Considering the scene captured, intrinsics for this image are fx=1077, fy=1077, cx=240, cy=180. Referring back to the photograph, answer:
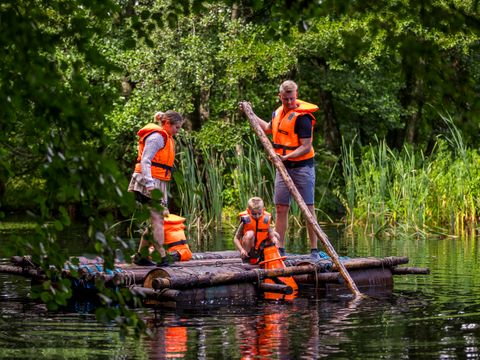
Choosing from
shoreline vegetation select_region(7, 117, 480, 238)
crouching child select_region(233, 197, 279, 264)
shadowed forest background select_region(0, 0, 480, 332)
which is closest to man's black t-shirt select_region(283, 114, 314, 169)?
crouching child select_region(233, 197, 279, 264)

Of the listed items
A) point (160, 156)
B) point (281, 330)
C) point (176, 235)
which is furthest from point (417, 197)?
point (281, 330)

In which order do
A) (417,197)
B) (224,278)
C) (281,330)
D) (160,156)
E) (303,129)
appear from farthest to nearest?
(417,197) < (303,129) < (160,156) < (224,278) < (281,330)

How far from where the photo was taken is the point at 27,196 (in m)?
4.91

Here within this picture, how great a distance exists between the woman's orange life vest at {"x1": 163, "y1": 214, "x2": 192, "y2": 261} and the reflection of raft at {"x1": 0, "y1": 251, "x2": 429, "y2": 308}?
15 cm

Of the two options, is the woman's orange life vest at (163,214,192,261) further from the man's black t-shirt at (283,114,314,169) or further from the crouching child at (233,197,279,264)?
the man's black t-shirt at (283,114,314,169)

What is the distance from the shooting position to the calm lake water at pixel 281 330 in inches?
265

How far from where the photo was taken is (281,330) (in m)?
7.79

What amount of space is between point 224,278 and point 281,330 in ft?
5.92

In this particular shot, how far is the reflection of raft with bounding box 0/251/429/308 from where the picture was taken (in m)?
9.27

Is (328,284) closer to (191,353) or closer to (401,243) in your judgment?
(191,353)

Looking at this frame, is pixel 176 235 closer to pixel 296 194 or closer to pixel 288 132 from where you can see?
pixel 296 194

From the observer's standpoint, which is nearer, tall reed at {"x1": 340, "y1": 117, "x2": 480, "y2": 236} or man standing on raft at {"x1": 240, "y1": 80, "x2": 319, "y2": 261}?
man standing on raft at {"x1": 240, "y1": 80, "x2": 319, "y2": 261}

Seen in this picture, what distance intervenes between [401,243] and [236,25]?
8.20 m

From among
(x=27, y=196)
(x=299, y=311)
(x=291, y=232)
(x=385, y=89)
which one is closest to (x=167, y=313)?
(x=299, y=311)
